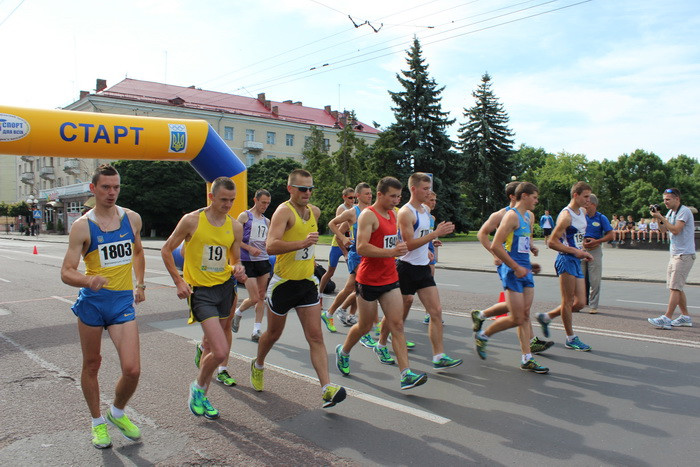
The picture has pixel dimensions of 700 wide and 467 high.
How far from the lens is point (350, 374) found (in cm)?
528

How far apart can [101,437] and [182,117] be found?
59.3 m

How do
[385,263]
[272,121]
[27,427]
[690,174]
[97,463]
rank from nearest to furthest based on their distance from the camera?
1. [97,463]
2. [27,427]
3. [385,263]
4. [272,121]
5. [690,174]

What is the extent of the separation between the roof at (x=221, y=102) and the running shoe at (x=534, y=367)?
46.0 m

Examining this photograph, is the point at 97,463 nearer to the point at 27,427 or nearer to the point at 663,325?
the point at 27,427

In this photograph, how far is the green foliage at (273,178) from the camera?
49.0m

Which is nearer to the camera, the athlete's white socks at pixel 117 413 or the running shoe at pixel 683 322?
the athlete's white socks at pixel 117 413

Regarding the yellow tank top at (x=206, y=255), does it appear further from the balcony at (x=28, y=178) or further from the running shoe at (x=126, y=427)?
the balcony at (x=28, y=178)


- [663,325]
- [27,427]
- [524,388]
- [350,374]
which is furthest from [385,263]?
[663,325]

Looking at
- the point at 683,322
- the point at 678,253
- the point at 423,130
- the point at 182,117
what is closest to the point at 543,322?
the point at 683,322

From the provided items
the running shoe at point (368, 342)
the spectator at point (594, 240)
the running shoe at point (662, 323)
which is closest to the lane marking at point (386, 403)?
the running shoe at point (368, 342)

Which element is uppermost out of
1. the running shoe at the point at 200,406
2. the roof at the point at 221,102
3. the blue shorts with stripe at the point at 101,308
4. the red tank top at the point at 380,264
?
the roof at the point at 221,102

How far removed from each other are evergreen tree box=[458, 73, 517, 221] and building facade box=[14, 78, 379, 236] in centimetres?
1269

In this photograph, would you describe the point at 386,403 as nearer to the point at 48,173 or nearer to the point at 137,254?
the point at 137,254

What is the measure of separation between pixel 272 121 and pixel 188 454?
2452 inches
